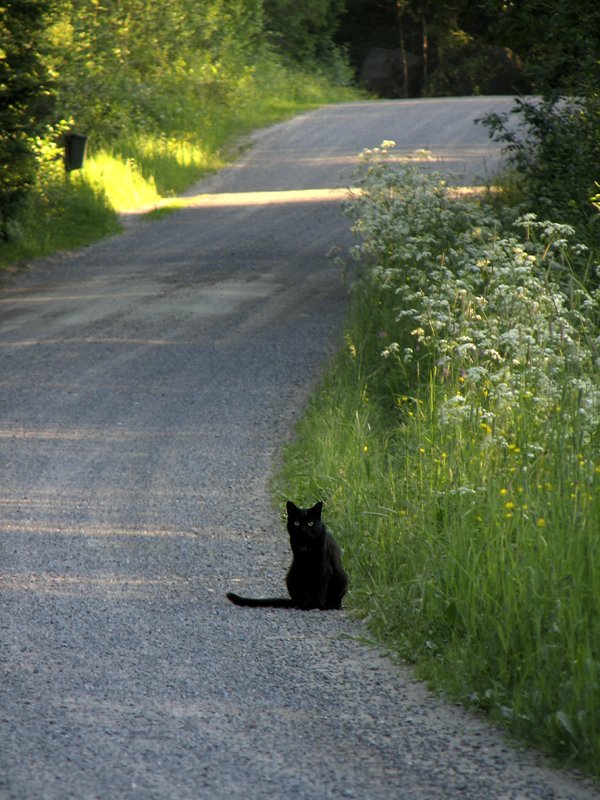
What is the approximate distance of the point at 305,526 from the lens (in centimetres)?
650

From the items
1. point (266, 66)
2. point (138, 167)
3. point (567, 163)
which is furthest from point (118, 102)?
point (567, 163)

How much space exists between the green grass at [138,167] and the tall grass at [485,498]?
829cm

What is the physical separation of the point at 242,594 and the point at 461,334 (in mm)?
→ 2725

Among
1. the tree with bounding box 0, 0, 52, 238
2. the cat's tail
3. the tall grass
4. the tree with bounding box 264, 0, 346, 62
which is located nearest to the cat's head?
the cat's tail

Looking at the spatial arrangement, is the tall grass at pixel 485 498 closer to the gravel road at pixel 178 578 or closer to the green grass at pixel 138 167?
the gravel road at pixel 178 578

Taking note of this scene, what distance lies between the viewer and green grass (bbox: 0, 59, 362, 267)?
63.8 feet

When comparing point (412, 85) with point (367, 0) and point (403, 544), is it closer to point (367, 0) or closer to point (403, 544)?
point (367, 0)

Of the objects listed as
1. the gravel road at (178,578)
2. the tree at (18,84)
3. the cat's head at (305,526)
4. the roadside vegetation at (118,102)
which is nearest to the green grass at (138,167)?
the roadside vegetation at (118,102)

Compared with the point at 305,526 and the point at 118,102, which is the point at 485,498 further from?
the point at 118,102

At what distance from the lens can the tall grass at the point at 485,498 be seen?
16.3 feet

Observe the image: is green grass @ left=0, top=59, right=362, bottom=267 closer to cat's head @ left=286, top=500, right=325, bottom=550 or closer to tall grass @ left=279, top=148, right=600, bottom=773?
tall grass @ left=279, top=148, right=600, bottom=773

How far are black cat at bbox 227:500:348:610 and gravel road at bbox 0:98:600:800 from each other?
97 mm

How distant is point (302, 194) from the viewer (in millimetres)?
23406

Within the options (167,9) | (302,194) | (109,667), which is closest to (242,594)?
(109,667)
